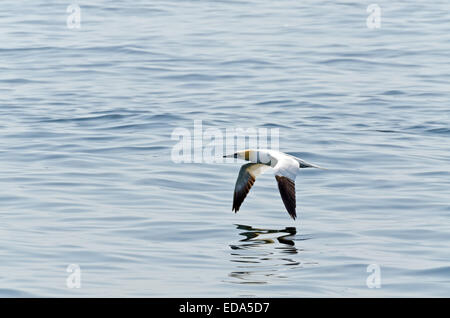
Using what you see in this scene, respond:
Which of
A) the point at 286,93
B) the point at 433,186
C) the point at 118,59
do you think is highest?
the point at 118,59

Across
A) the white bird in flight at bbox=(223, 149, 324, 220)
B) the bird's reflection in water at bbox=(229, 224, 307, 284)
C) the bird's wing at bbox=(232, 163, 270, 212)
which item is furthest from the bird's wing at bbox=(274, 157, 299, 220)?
the bird's wing at bbox=(232, 163, 270, 212)

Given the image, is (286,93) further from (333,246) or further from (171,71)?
(333,246)

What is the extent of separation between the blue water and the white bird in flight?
397mm

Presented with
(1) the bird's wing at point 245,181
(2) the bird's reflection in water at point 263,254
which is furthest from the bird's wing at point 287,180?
(1) the bird's wing at point 245,181

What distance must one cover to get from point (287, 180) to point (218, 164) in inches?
168

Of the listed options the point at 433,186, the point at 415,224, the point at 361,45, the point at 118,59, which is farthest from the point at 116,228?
the point at 361,45

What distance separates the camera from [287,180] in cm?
1300

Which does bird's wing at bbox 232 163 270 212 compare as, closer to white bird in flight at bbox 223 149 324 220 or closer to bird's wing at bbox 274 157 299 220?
white bird in flight at bbox 223 149 324 220

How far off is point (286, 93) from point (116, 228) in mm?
11025

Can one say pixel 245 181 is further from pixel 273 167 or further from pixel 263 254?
pixel 263 254

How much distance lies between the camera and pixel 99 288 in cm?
1070

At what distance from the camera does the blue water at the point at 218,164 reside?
1152 centimetres

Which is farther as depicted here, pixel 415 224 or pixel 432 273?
pixel 415 224

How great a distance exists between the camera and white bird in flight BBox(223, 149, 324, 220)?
42.2 ft
